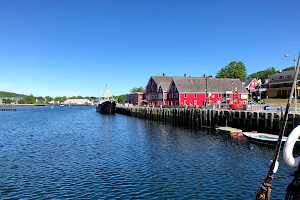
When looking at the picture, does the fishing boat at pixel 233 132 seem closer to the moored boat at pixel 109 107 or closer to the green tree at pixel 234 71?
the moored boat at pixel 109 107

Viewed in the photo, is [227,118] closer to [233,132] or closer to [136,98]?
[233,132]

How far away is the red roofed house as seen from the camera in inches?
3063

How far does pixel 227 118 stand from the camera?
39.8 metres

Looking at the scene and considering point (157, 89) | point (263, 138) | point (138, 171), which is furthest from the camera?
point (157, 89)

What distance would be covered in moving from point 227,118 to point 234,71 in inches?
3046

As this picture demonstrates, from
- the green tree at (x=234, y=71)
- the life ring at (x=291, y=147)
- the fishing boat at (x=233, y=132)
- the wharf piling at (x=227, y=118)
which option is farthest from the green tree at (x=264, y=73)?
the life ring at (x=291, y=147)

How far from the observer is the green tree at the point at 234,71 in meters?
111

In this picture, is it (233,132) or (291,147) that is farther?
(233,132)

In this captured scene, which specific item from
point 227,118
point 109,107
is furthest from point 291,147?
point 109,107

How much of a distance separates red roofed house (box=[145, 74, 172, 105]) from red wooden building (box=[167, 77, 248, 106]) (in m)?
3.73

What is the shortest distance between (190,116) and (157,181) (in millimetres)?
33692

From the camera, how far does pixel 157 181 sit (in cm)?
1614

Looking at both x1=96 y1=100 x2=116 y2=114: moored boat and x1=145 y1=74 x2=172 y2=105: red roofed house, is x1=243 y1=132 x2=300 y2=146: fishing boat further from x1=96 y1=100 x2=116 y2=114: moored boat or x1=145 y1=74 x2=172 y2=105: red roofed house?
x1=96 y1=100 x2=116 y2=114: moored boat

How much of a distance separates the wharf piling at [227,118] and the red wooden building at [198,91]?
379 inches
